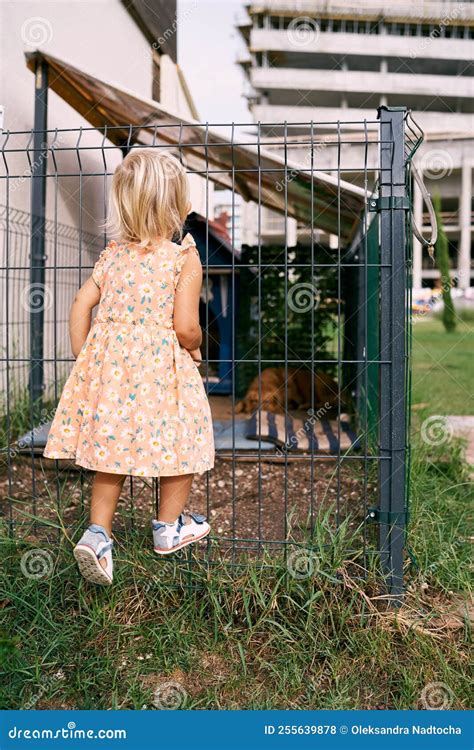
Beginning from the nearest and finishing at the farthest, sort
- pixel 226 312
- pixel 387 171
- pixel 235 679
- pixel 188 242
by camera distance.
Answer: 1. pixel 235 679
2. pixel 188 242
3. pixel 387 171
4. pixel 226 312

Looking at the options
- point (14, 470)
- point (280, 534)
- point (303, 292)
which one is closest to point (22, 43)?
point (303, 292)

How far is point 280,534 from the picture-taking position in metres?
2.60

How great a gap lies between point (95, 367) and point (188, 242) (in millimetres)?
439

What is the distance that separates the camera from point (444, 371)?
25.8 feet

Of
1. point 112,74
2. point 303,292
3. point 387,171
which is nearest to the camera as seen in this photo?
point 387,171

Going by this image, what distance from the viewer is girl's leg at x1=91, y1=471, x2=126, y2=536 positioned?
6.53ft

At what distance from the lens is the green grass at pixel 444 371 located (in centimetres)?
550

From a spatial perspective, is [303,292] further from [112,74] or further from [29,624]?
[29,624]
